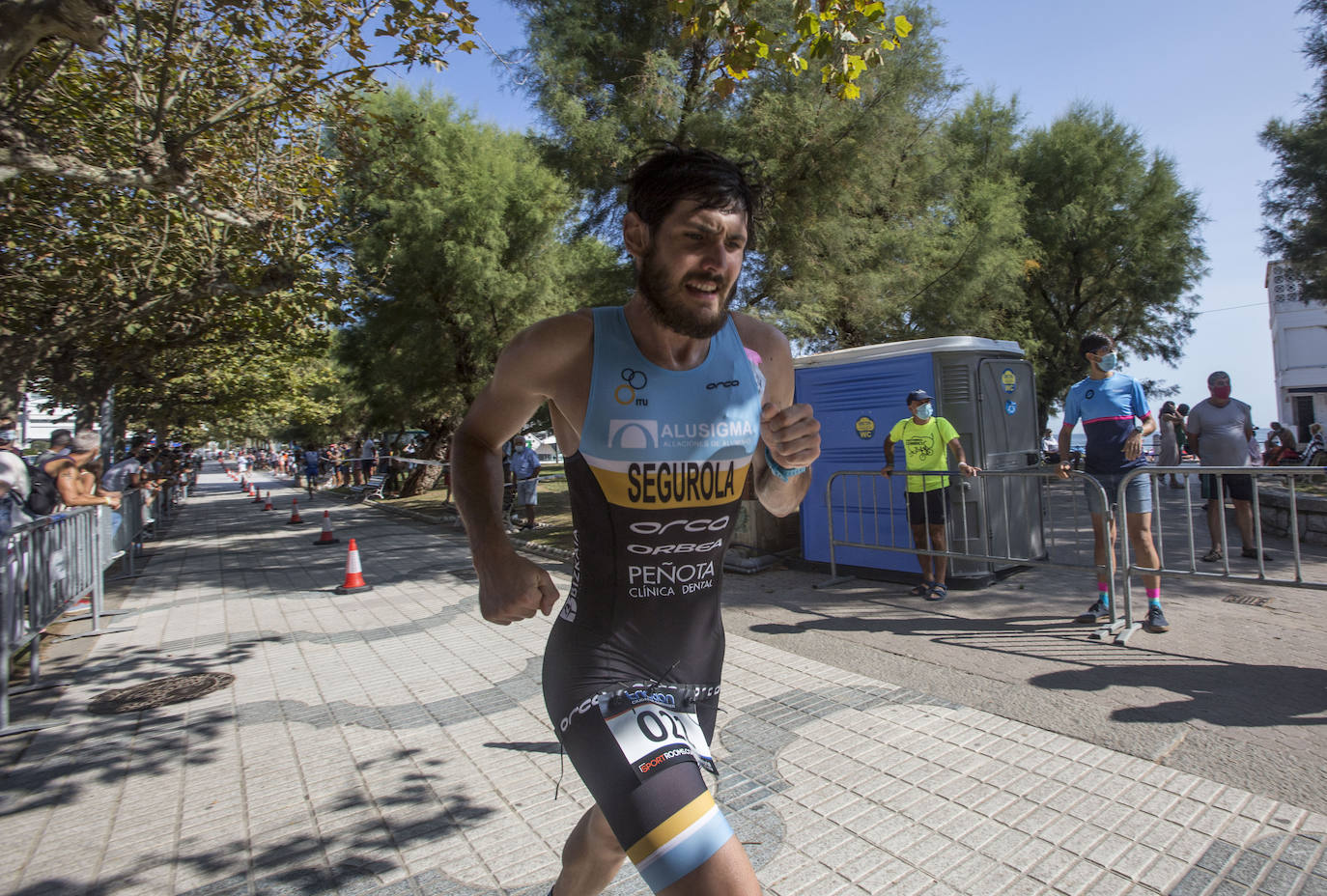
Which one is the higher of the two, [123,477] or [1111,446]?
[123,477]

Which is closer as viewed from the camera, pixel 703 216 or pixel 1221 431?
pixel 703 216

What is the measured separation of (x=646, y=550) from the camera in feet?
6.20

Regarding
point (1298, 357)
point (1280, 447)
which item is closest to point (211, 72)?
point (1280, 447)

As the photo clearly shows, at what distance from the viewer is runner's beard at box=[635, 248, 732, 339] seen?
186cm

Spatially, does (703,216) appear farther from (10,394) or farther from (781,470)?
(10,394)

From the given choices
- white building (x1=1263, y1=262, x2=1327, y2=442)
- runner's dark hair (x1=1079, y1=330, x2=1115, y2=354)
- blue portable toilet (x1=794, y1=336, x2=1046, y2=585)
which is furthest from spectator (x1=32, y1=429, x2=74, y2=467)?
white building (x1=1263, y1=262, x2=1327, y2=442)

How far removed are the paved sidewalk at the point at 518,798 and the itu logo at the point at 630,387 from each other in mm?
1427

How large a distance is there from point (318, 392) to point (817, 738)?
39.3 metres

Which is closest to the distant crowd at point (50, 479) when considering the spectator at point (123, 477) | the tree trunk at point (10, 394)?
the tree trunk at point (10, 394)

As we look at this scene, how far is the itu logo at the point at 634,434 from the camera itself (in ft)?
6.08

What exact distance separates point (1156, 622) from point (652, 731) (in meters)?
5.54

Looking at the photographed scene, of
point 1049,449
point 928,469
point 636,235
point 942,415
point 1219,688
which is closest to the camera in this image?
point 636,235

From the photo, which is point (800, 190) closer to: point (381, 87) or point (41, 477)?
point (381, 87)

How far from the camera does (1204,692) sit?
4473 mm
